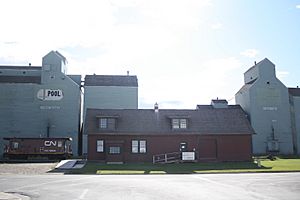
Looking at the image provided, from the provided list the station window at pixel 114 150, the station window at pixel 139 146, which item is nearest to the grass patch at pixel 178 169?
the station window at pixel 114 150

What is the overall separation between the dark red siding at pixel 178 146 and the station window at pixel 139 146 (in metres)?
0.35

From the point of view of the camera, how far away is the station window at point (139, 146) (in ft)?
139

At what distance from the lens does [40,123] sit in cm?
5625

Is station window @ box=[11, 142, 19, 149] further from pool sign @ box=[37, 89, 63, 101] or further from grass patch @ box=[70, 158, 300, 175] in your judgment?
grass patch @ box=[70, 158, 300, 175]

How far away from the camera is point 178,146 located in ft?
140

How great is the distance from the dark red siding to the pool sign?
17.9 metres

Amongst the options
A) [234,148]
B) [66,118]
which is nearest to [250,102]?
[234,148]

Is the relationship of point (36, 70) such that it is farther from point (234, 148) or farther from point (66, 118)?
point (234, 148)

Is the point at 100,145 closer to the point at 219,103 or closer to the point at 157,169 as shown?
the point at 157,169

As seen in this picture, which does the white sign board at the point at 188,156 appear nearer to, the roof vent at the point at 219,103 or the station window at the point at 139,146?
the station window at the point at 139,146

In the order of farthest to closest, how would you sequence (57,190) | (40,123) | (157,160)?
(40,123)
(157,160)
(57,190)

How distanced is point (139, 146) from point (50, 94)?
21.8 metres

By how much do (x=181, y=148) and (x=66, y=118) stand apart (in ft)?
73.7

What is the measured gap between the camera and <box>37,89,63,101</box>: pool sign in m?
56.9
